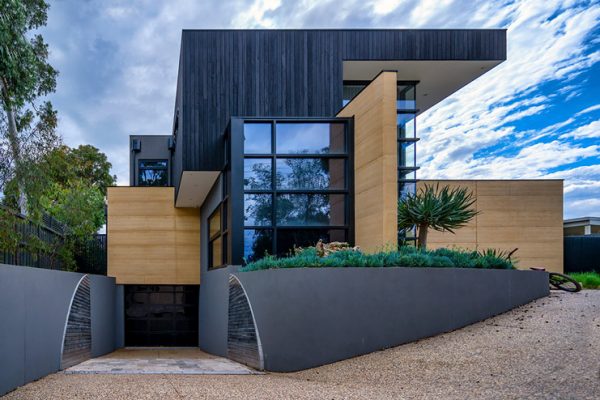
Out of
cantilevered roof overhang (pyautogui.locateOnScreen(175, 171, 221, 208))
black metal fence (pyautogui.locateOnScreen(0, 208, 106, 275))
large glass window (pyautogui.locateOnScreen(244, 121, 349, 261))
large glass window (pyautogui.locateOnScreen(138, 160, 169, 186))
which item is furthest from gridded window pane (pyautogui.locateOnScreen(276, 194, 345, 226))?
large glass window (pyautogui.locateOnScreen(138, 160, 169, 186))

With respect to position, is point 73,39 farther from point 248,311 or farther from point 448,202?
point 448,202

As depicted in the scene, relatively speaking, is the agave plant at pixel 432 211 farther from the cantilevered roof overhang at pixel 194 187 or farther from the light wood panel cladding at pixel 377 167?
the cantilevered roof overhang at pixel 194 187

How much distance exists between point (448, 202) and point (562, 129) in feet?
12.1

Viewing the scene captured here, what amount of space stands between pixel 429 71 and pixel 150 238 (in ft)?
33.8

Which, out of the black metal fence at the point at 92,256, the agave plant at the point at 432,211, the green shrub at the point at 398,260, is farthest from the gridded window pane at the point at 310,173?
the black metal fence at the point at 92,256

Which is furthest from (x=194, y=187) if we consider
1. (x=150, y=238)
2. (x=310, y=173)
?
(x=310, y=173)

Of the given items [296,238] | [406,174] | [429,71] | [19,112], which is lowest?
[296,238]

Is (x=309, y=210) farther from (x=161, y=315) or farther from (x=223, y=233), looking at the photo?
(x=161, y=315)

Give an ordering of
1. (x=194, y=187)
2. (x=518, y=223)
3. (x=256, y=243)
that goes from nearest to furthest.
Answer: (x=256, y=243) → (x=194, y=187) → (x=518, y=223)

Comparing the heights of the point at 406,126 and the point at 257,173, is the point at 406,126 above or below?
above

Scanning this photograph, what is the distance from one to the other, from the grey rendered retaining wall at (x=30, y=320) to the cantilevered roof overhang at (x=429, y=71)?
828 centimetres

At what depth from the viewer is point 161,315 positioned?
16781 mm

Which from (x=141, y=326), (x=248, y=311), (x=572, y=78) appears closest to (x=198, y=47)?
Result: (x=248, y=311)

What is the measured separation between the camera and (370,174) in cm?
996
